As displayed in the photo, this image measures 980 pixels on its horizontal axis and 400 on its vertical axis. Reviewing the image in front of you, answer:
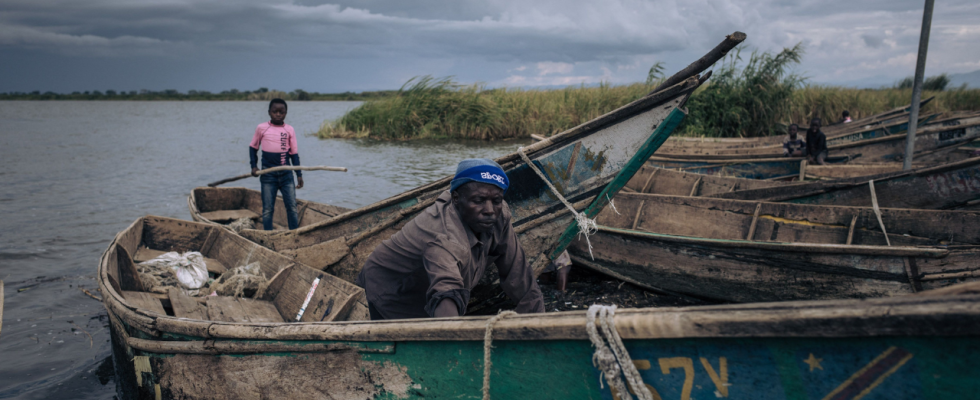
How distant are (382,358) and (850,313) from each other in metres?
1.65

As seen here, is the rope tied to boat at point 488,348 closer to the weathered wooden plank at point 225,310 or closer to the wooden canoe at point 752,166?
the weathered wooden plank at point 225,310

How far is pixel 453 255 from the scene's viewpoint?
7.55 feet

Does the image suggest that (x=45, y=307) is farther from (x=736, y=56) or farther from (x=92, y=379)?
(x=736, y=56)

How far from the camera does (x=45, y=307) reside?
5.61 metres

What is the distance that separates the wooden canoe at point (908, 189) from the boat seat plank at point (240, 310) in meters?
5.54

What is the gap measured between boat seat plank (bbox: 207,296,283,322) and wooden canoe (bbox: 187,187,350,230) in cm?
256

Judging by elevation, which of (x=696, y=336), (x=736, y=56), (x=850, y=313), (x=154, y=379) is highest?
(x=736, y=56)

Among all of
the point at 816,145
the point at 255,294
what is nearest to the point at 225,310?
the point at 255,294

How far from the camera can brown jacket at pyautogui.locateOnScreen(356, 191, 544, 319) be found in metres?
2.27

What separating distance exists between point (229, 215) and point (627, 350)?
24.2 ft

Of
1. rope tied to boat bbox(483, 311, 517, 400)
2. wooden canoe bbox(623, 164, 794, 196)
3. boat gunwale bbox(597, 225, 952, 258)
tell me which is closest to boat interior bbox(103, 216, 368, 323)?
rope tied to boat bbox(483, 311, 517, 400)

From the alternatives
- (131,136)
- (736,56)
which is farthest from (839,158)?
(131,136)

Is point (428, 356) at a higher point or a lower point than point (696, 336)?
lower

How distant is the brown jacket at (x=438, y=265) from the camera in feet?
7.45
